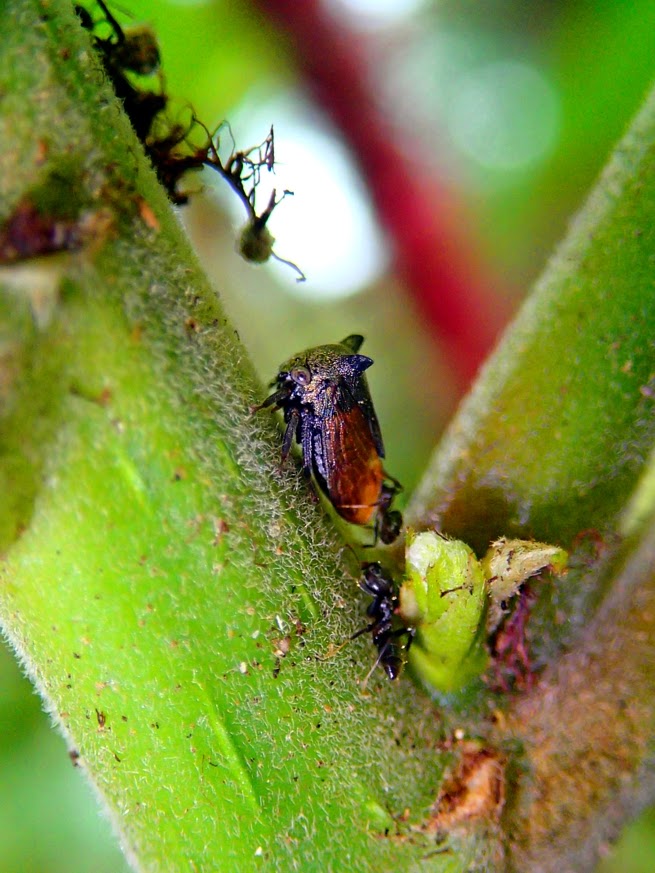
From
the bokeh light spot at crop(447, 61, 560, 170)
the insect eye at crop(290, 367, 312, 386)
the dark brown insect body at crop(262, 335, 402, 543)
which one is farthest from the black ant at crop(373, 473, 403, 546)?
the bokeh light spot at crop(447, 61, 560, 170)

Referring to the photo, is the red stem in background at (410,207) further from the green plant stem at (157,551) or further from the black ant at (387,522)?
the green plant stem at (157,551)

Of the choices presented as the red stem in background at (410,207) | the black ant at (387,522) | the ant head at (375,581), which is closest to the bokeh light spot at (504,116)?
the red stem in background at (410,207)

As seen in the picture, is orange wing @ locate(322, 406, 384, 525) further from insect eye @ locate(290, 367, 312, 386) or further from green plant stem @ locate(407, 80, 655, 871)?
green plant stem @ locate(407, 80, 655, 871)

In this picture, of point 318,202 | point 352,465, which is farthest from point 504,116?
point 352,465

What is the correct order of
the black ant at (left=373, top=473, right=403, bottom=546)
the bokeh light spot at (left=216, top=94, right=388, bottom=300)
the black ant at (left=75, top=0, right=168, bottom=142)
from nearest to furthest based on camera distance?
the black ant at (left=75, top=0, right=168, bottom=142), the black ant at (left=373, top=473, right=403, bottom=546), the bokeh light spot at (left=216, top=94, right=388, bottom=300)

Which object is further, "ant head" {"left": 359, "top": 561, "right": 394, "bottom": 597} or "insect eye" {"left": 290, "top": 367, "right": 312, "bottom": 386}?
"insect eye" {"left": 290, "top": 367, "right": 312, "bottom": 386}

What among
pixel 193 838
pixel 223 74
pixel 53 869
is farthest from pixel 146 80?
pixel 53 869

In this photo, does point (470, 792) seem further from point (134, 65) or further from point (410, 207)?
point (410, 207)
